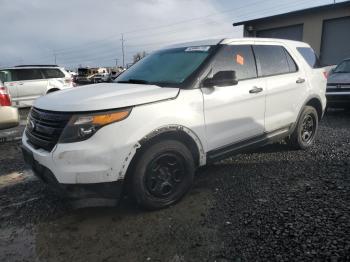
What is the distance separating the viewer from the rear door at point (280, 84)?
4.63m

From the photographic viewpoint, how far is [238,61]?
4.32 m

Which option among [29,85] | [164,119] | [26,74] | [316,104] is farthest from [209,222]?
[26,74]

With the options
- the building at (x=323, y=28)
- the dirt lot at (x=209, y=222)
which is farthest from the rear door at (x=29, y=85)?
the building at (x=323, y=28)

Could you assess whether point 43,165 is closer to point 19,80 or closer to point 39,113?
point 39,113

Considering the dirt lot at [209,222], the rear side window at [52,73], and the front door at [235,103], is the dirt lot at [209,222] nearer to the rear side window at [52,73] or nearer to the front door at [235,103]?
the front door at [235,103]

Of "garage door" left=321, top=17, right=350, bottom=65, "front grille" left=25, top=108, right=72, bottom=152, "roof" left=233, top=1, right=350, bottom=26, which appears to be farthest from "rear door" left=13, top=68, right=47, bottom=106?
"garage door" left=321, top=17, right=350, bottom=65

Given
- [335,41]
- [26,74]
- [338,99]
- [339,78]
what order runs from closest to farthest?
[338,99]
[339,78]
[26,74]
[335,41]

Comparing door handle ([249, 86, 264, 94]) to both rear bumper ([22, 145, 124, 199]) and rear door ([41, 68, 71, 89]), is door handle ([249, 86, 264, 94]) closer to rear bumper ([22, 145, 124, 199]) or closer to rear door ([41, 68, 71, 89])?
rear bumper ([22, 145, 124, 199])

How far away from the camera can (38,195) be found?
13.6 ft

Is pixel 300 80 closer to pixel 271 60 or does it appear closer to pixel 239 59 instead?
pixel 271 60

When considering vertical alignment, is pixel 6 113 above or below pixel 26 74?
below

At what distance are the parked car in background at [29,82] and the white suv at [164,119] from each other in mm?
9436

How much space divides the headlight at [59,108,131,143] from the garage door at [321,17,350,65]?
52.0ft

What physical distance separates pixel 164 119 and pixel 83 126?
809mm
